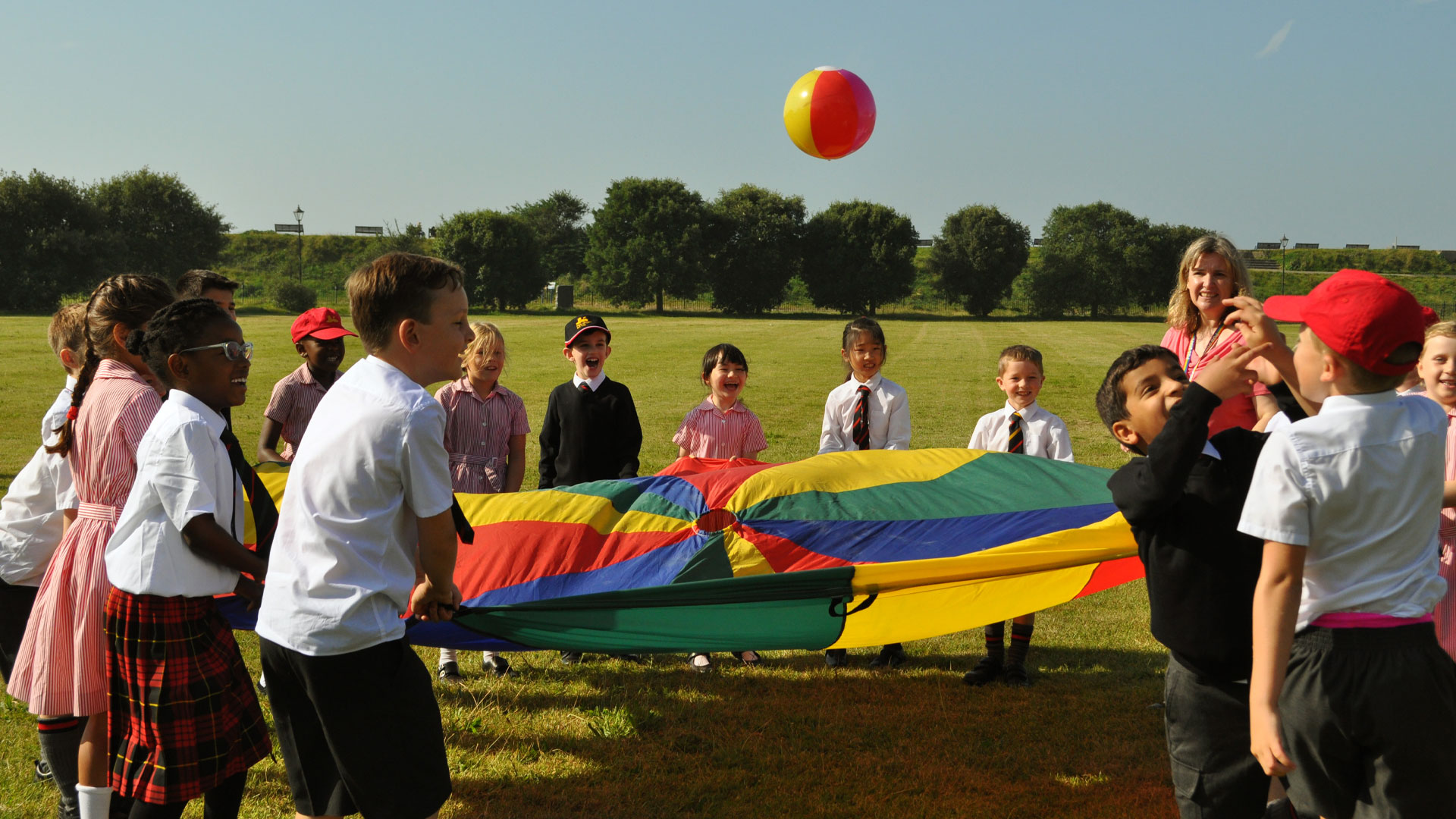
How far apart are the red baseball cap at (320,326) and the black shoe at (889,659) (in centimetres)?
306

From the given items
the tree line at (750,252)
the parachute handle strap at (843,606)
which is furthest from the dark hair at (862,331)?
the tree line at (750,252)

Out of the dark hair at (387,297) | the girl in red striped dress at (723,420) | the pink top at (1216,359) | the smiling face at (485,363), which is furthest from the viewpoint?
the girl in red striped dress at (723,420)

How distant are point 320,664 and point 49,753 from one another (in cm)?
147

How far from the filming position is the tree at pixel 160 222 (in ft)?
168

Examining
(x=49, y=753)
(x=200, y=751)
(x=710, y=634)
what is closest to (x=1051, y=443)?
(x=710, y=634)

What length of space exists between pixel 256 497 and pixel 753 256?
53972 mm

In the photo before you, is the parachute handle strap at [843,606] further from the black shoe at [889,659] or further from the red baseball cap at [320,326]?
the red baseball cap at [320,326]

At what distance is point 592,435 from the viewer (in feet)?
16.1

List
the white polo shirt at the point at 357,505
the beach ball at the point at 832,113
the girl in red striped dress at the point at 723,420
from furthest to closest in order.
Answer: the beach ball at the point at 832,113
the girl in red striped dress at the point at 723,420
the white polo shirt at the point at 357,505

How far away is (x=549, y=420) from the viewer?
502 centimetres

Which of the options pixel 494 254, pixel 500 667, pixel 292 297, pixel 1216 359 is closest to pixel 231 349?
pixel 500 667

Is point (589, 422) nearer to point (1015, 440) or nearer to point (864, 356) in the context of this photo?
point (864, 356)

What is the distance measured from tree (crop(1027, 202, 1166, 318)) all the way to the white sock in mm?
59178

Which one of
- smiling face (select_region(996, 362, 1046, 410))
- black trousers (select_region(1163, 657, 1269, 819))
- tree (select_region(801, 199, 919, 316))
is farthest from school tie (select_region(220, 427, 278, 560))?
tree (select_region(801, 199, 919, 316))
